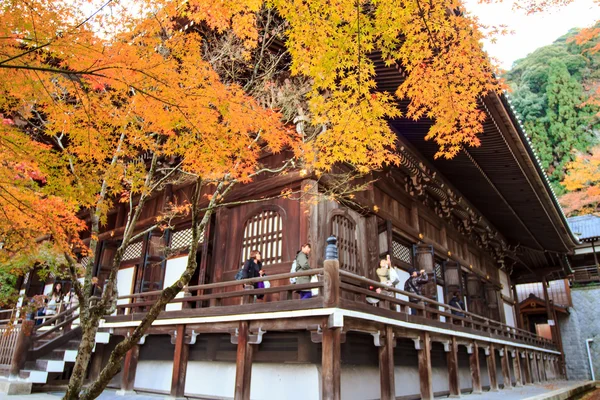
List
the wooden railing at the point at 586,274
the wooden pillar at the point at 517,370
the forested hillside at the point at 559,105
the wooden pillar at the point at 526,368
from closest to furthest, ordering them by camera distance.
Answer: the wooden pillar at the point at 517,370 → the wooden pillar at the point at 526,368 → the wooden railing at the point at 586,274 → the forested hillside at the point at 559,105

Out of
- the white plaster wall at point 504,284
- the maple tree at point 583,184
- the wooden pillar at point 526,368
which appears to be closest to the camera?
the wooden pillar at point 526,368

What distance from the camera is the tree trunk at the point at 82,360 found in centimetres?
472

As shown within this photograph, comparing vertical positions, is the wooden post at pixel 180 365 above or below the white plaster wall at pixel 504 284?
below

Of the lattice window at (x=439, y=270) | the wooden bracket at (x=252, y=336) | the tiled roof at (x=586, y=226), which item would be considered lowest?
the wooden bracket at (x=252, y=336)

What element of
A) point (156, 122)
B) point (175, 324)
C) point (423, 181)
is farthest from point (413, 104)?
point (175, 324)

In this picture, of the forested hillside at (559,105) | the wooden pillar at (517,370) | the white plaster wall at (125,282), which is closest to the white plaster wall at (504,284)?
the wooden pillar at (517,370)

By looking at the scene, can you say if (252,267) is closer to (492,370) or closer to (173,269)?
(173,269)

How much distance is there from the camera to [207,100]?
20.0 feet

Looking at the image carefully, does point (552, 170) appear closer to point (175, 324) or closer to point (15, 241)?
point (175, 324)

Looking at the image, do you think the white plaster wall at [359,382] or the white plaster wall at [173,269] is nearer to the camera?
the white plaster wall at [359,382]

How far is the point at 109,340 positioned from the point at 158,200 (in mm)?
4320

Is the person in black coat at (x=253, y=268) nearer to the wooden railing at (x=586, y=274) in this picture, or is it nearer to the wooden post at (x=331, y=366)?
the wooden post at (x=331, y=366)

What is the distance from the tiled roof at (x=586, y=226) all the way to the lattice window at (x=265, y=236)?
23786mm

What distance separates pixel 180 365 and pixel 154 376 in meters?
1.64
